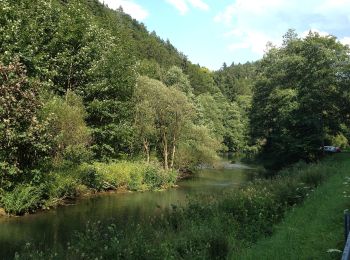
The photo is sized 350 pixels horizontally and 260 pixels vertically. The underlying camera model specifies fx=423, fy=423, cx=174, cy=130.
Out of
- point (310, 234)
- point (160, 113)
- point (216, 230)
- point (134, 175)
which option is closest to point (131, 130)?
point (160, 113)

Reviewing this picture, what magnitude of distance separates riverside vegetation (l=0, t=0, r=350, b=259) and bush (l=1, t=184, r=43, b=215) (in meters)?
0.07

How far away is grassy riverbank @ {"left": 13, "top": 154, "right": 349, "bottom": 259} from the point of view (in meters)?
10.8

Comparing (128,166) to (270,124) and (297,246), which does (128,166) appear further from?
(297,246)

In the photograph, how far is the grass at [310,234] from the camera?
9523 millimetres

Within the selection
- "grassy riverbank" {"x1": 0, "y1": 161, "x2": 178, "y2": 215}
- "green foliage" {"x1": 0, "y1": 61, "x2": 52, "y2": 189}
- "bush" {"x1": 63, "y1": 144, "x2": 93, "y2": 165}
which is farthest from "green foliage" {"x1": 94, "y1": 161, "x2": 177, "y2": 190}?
"green foliage" {"x1": 0, "y1": 61, "x2": 52, "y2": 189}

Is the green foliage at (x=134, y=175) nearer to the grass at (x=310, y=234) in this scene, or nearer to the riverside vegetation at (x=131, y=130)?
the riverside vegetation at (x=131, y=130)

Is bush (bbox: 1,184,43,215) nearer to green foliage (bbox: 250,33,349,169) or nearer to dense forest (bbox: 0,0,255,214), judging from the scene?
dense forest (bbox: 0,0,255,214)

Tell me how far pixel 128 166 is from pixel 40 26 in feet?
48.7

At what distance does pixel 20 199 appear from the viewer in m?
25.3

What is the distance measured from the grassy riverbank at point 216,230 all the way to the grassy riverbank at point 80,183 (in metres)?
12.1

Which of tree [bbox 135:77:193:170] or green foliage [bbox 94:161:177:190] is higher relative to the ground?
tree [bbox 135:77:193:170]

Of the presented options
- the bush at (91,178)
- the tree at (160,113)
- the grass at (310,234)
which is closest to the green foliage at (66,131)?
the bush at (91,178)

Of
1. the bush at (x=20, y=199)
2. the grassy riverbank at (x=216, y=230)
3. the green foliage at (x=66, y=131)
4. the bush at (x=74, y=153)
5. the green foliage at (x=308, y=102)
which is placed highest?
the green foliage at (x=308, y=102)

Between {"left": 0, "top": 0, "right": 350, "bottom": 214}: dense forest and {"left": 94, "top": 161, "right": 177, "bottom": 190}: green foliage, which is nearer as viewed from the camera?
{"left": 0, "top": 0, "right": 350, "bottom": 214}: dense forest
